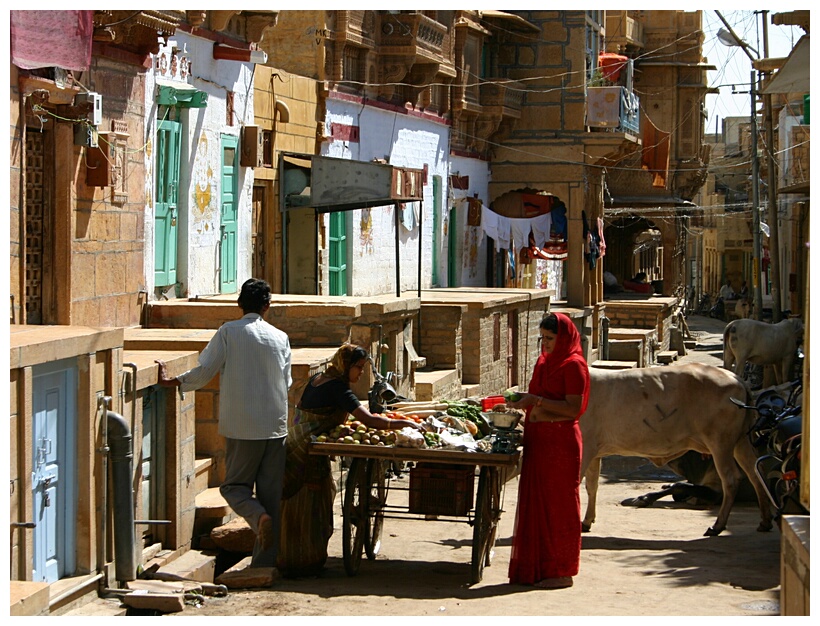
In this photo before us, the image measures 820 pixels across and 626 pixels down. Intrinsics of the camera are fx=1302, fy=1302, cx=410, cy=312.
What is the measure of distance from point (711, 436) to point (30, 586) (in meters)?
6.75

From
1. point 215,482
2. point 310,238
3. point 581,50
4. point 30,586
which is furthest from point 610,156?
point 30,586

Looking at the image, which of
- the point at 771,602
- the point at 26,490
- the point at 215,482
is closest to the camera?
the point at 26,490

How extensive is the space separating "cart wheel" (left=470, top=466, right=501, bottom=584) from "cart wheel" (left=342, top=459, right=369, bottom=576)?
763mm

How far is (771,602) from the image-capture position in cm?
772

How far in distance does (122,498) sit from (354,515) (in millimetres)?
1512

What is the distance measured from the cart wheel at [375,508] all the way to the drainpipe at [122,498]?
61.6 inches

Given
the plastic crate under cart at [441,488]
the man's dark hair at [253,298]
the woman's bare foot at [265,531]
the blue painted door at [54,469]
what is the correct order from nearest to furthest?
the blue painted door at [54,469] < the woman's bare foot at [265,531] < the man's dark hair at [253,298] < the plastic crate under cart at [441,488]

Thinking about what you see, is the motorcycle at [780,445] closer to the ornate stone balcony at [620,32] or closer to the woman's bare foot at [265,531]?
the woman's bare foot at [265,531]

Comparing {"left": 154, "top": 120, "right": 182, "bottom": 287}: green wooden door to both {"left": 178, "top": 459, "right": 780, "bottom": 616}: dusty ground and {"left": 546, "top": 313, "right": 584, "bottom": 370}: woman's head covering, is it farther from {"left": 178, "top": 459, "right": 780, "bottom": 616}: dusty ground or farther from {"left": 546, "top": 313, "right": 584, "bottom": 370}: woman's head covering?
{"left": 546, "top": 313, "right": 584, "bottom": 370}: woman's head covering

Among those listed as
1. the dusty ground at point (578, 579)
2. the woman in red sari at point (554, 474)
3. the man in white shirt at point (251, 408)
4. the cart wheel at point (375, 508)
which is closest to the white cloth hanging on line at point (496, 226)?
the dusty ground at point (578, 579)

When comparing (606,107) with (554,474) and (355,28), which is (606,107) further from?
(554,474)

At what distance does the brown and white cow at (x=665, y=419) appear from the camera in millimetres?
10984

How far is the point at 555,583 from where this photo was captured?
8.10 m

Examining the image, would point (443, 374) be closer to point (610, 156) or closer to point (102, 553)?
point (102, 553)
